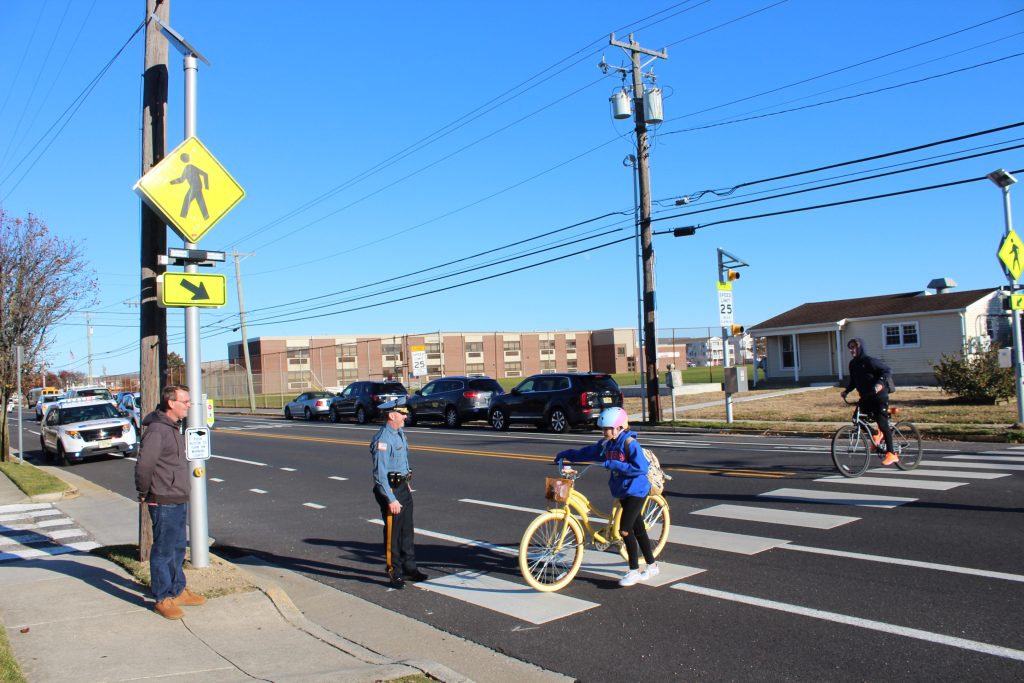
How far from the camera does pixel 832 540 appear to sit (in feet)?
25.5

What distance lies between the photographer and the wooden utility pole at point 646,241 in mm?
23422

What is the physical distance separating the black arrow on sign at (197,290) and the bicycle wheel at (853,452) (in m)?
8.79

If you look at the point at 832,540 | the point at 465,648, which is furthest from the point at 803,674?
the point at 832,540

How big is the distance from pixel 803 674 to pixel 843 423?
55.1 ft

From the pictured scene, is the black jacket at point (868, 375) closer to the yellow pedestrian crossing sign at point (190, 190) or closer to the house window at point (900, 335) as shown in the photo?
the yellow pedestrian crossing sign at point (190, 190)

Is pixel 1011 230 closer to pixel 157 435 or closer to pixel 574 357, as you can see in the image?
pixel 157 435

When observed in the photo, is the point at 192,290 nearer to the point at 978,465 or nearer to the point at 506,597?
the point at 506,597

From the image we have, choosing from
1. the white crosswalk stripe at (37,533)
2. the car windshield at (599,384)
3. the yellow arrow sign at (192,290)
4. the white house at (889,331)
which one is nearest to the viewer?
the yellow arrow sign at (192,290)

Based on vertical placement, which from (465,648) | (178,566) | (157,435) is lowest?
(465,648)

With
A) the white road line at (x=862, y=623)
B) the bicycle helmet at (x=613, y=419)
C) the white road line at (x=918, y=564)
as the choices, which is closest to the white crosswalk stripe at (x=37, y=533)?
the bicycle helmet at (x=613, y=419)

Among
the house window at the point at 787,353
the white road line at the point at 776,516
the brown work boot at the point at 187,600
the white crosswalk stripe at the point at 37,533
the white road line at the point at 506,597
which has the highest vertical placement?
the house window at the point at 787,353

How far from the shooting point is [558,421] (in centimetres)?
2273

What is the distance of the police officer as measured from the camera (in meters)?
6.83

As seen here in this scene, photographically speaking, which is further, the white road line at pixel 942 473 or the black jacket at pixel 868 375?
the black jacket at pixel 868 375
